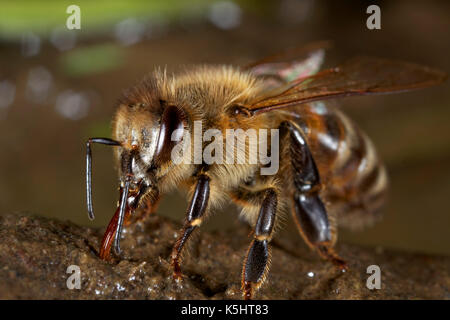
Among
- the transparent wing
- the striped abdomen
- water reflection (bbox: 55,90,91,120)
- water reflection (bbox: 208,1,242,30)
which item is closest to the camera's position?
the transparent wing

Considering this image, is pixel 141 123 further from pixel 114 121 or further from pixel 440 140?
pixel 440 140

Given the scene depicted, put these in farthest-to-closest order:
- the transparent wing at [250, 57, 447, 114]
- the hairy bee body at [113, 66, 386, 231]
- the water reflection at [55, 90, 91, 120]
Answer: the water reflection at [55, 90, 91, 120] → the transparent wing at [250, 57, 447, 114] → the hairy bee body at [113, 66, 386, 231]

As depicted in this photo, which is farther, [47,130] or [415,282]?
[47,130]

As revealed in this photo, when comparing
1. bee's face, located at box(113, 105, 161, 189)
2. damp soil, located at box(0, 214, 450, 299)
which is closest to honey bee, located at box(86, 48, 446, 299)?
bee's face, located at box(113, 105, 161, 189)

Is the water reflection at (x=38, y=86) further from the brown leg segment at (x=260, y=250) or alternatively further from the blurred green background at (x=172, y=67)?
the brown leg segment at (x=260, y=250)

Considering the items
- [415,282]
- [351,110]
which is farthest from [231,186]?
[351,110]

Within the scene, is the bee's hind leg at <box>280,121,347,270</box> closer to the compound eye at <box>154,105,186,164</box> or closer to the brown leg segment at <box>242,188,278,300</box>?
the brown leg segment at <box>242,188,278,300</box>
